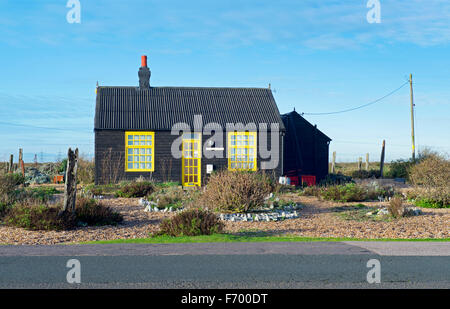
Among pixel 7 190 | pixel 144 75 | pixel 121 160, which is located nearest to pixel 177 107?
pixel 144 75

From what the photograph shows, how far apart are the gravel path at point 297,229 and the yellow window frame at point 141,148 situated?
10.5 metres

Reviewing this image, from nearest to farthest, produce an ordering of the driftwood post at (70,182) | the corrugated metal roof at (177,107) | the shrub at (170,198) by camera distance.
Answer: the driftwood post at (70,182) → the shrub at (170,198) → the corrugated metal roof at (177,107)

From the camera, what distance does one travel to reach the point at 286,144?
3027 centimetres

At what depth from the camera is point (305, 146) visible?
3150 cm

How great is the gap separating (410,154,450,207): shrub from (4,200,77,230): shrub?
1195 centimetres

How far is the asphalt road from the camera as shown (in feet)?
21.7

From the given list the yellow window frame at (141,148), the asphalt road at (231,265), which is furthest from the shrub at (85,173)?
the asphalt road at (231,265)

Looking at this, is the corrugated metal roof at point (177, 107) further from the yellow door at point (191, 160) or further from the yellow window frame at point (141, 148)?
the yellow door at point (191, 160)

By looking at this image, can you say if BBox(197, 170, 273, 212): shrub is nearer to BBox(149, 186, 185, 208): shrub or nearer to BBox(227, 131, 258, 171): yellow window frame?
BBox(149, 186, 185, 208): shrub

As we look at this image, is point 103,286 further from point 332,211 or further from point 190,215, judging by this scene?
point 332,211

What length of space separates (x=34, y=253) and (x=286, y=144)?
2258 cm

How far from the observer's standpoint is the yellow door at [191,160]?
26.7 m

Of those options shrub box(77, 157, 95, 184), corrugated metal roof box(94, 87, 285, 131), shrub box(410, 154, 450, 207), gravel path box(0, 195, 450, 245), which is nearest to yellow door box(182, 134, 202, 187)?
corrugated metal roof box(94, 87, 285, 131)

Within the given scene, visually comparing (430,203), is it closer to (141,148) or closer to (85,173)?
(141,148)
